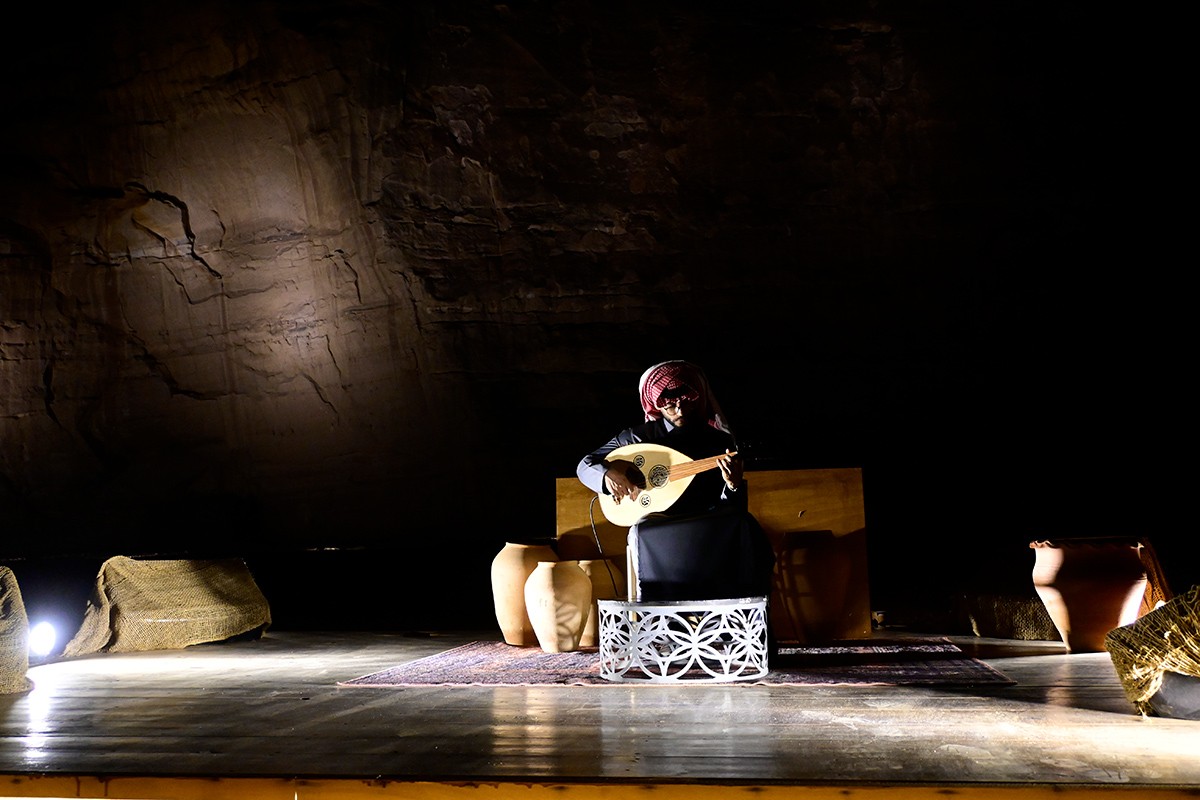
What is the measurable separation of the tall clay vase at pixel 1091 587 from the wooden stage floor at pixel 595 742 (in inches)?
20.8

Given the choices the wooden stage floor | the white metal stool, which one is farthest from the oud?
the wooden stage floor

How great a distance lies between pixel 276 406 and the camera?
23.0ft

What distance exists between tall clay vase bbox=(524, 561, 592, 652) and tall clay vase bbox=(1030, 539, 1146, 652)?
6.91 feet

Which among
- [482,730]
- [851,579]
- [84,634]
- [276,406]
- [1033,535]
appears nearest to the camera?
[482,730]

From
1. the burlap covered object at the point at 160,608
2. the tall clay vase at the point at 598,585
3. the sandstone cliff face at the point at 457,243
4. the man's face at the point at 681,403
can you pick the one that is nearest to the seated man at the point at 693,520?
the man's face at the point at 681,403

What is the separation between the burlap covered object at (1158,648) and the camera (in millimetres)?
2426

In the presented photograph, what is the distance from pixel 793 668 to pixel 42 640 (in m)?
3.77

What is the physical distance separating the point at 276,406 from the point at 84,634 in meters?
2.29

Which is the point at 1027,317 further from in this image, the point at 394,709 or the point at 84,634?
the point at 84,634

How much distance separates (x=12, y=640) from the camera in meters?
3.74

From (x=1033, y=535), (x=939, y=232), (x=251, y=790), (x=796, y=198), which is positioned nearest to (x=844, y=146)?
(x=796, y=198)

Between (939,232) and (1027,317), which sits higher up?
(939,232)

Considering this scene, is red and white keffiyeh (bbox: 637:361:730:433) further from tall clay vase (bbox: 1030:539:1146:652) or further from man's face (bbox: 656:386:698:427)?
tall clay vase (bbox: 1030:539:1146:652)

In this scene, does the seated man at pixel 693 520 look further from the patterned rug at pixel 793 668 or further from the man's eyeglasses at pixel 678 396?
the patterned rug at pixel 793 668
